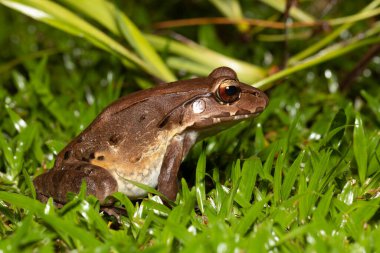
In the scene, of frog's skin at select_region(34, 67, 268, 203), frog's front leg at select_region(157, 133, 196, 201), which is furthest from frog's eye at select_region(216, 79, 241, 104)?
frog's front leg at select_region(157, 133, 196, 201)

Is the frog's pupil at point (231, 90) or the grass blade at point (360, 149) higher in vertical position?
the frog's pupil at point (231, 90)

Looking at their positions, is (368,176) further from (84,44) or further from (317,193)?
(84,44)

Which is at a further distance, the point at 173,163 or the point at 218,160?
the point at 218,160

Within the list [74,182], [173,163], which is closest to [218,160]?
[173,163]

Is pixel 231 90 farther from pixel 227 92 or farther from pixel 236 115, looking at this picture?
pixel 236 115

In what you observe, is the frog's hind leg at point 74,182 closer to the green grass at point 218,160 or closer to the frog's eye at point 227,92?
the green grass at point 218,160

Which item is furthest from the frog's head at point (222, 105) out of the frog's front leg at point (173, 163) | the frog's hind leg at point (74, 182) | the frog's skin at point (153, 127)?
the frog's hind leg at point (74, 182)
